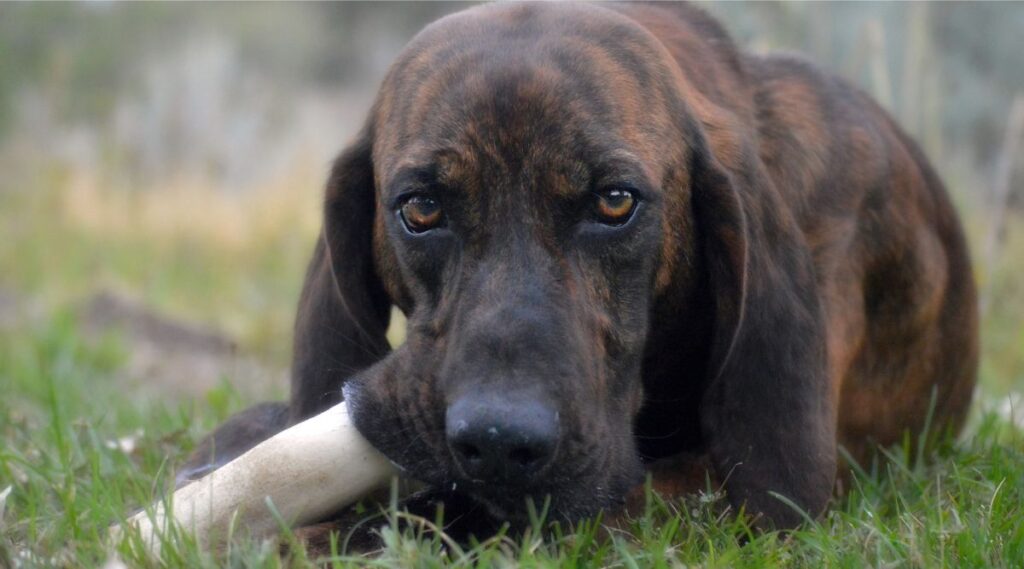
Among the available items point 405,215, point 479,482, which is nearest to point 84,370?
point 405,215

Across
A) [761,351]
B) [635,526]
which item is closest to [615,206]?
[761,351]

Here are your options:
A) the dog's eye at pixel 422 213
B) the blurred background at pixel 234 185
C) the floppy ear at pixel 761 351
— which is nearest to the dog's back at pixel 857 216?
the floppy ear at pixel 761 351

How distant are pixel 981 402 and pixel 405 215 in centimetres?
260

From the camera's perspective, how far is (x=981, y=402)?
4.79 m

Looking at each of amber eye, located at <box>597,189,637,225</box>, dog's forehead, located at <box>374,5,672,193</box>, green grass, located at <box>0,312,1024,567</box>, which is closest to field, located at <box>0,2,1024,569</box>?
green grass, located at <box>0,312,1024,567</box>

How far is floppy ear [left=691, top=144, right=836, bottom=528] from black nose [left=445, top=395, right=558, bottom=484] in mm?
757

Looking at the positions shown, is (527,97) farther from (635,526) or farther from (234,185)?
(234,185)

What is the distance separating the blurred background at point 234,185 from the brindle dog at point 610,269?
1.64 m

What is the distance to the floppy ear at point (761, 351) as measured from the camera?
3.16 m

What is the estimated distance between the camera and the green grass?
8.50 feet

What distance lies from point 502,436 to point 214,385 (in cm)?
445

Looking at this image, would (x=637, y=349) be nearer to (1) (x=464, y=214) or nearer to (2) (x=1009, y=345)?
(1) (x=464, y=214)

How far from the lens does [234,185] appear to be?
13039 mm

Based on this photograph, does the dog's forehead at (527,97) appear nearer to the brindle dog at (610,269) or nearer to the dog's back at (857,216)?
the brindle dog at (610,269)
